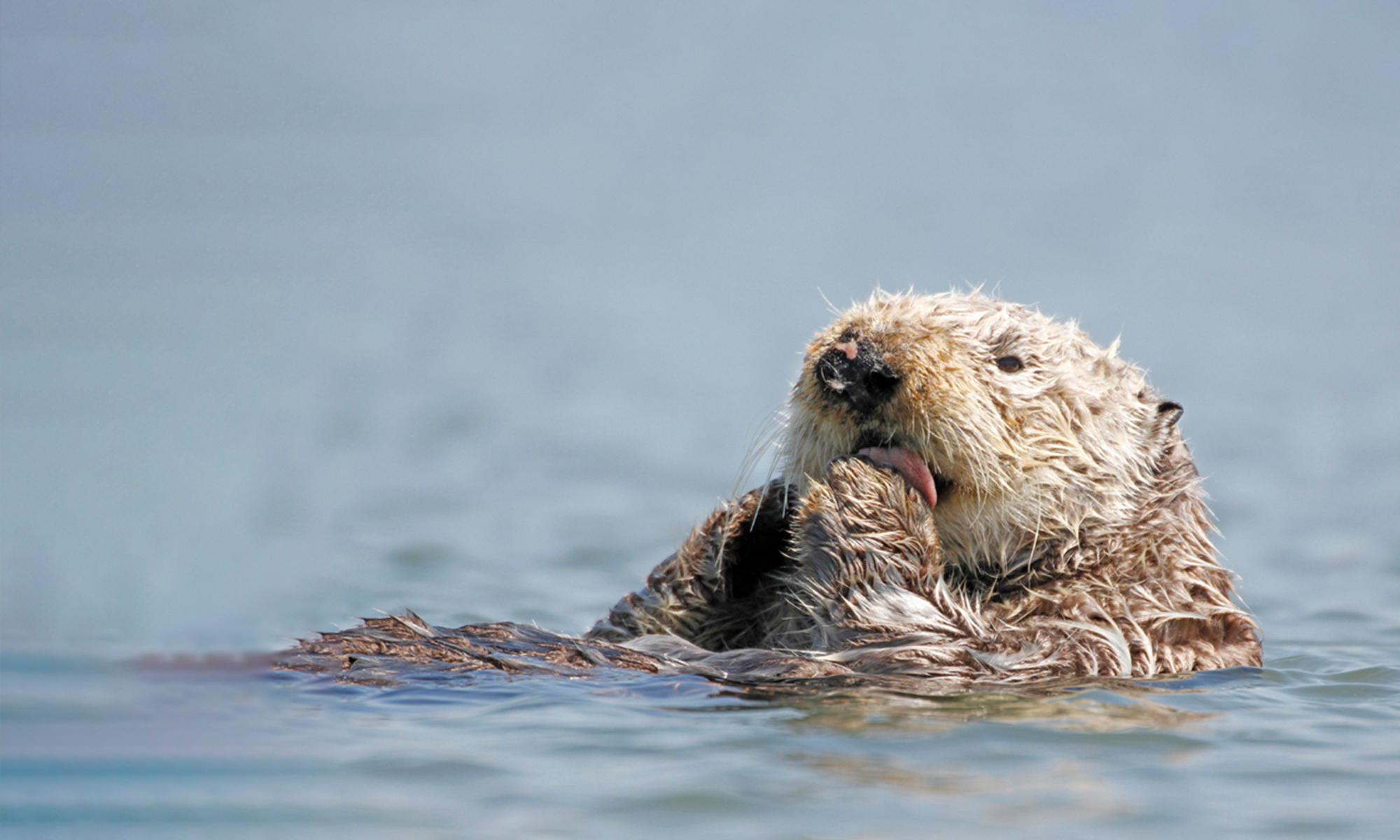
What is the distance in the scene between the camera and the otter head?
409 centimetres

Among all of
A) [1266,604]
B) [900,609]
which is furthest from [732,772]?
[1266,604]

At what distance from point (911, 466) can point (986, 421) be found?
0.28 m

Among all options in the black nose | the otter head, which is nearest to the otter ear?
the otter head

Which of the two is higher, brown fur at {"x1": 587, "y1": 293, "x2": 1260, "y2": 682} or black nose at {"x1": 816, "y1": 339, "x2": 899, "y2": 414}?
black nose at {"x1": 816, "y1": 339, "x2": 899, "y2": 414}

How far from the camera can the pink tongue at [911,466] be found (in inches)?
162

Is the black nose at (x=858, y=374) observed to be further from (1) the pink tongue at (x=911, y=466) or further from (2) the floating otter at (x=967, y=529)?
(1) the pink tongue at (x=911, y=466)

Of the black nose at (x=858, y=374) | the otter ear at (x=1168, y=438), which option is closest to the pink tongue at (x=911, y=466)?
the black nose at (x=858, y=374)

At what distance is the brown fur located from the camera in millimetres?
4078

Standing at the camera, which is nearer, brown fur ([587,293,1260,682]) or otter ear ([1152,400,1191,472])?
brown fur ([587,293,1260,682])

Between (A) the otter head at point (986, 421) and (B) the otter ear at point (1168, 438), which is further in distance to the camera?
(B) the otter ear at point (1168, 438)

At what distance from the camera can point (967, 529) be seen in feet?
14.1

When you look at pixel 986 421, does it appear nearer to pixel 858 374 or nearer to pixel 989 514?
pixel 989 514

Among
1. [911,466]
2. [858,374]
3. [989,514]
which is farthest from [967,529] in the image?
[858,374]

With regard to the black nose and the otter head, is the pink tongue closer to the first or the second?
the otter head
